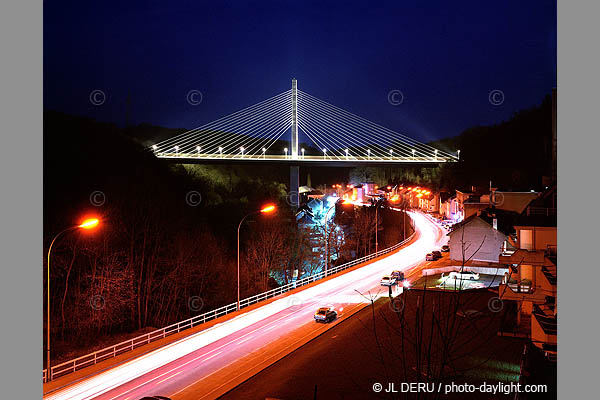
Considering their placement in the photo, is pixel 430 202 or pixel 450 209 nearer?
pixel 450 209

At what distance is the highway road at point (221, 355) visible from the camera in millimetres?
6516

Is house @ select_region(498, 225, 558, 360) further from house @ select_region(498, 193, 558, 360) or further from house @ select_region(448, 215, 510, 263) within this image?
house @ select_region(448, 215, 510, 263)

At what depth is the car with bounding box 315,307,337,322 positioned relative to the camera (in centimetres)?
985

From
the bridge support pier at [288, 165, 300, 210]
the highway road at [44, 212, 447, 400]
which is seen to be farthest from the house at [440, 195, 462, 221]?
the highway road at [44, 212, 447, 400]

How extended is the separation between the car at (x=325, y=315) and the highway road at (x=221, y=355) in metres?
0.16

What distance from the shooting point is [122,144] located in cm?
3123

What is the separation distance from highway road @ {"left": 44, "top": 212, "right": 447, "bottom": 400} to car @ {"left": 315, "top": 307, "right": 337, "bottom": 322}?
156 mm

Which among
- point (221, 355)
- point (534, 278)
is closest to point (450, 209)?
point (534, 278)

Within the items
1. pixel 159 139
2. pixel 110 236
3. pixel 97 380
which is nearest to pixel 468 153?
pixel 159 139

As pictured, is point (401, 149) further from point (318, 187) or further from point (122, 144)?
point (122, 144)

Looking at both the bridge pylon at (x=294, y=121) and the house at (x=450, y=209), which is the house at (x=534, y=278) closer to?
the house at (x=450, y=209)

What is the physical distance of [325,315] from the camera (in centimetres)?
990

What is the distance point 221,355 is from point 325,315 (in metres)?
2.73

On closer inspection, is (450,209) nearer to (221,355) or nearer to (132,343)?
(221,355)
